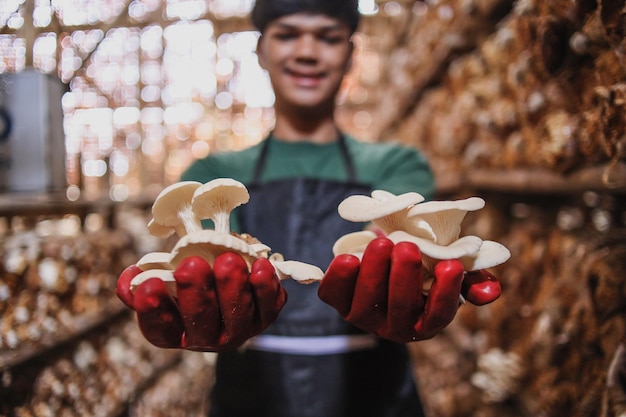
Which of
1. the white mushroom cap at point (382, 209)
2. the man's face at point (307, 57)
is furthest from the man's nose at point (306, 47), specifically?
the white mushroom cap at point (382, 209)

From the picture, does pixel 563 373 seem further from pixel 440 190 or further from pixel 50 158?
pixel 50 158

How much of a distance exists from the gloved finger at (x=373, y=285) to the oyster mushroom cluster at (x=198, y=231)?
6 cm

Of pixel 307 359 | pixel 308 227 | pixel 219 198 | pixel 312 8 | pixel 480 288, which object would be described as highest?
pixel 312 8

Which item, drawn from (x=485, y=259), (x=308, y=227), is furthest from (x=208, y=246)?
(x=308, y=227)

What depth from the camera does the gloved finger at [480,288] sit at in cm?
59

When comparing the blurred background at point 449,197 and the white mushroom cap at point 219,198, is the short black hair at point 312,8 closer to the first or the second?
the blurred background at point 449,197

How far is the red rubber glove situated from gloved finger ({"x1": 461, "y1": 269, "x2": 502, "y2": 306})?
0.04m

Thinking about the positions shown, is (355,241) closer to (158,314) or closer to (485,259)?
(485,259)

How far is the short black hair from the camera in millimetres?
1106

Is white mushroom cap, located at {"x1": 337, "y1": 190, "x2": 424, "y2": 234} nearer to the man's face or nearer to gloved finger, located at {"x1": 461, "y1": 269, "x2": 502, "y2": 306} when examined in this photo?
gloved finger, located at {"x1": 461, "y1": 269, "x2": 502, "y2": 306}

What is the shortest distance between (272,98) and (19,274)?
852 mm

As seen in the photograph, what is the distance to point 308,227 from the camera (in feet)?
3.65

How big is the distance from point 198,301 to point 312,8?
85 cm

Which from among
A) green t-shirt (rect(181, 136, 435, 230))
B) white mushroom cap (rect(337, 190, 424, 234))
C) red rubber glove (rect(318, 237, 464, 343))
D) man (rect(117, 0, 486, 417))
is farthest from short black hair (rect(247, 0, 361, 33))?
red rubber glove (rect(318, 237, 464, 343))
